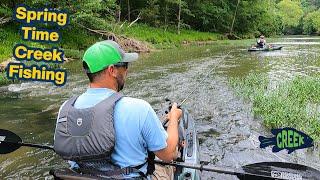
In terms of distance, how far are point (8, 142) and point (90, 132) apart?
166cm

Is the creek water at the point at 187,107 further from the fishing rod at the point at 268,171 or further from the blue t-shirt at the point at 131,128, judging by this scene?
the blue t-shirt at the point at 131,128

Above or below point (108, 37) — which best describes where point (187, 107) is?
below

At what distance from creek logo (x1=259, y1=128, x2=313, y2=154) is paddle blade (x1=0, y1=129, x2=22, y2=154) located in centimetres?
242

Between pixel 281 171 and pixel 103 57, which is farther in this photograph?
pixel 281 171

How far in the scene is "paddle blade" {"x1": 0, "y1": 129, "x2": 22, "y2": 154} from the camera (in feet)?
13.2

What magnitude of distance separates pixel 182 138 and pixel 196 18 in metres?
42.4

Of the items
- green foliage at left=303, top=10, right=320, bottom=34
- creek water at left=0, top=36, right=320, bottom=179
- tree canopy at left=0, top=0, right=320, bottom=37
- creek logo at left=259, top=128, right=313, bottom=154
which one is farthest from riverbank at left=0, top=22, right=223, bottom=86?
green foliage at left=303, top=10, right=320, bottom=34

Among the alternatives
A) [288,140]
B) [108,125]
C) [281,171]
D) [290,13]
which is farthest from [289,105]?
[290,13]

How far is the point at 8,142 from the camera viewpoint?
4043mm

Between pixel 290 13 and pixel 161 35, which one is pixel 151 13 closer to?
pixel 161 35

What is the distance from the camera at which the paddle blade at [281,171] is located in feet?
10.8

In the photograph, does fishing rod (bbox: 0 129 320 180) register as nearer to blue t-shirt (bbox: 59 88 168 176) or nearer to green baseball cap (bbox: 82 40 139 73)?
blue t-shirt (bbox: 59 88 168 176)

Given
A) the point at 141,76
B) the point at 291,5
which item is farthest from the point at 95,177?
the point at 291,5

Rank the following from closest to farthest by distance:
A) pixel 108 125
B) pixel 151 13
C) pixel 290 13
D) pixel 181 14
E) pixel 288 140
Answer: pixel 108 125 → pixel 288 140 → pixel 151 13 → pixel 181 14 → pixel 290 13
